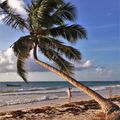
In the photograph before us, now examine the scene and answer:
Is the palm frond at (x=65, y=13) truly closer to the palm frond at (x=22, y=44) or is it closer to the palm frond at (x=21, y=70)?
the palm frond at (x=22, y=44)

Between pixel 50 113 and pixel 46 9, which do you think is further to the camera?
pixel 50 113

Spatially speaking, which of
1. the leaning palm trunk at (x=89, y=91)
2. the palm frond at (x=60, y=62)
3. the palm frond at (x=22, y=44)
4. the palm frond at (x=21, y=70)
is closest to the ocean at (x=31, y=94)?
the palm frond at (x=21, y=70)

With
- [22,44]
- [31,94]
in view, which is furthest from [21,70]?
[31,94]

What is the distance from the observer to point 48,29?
1389 cm

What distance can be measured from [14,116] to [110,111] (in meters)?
4.97

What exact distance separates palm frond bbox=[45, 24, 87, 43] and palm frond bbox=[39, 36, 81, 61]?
1.22 ft

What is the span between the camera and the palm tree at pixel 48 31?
13.4 meters

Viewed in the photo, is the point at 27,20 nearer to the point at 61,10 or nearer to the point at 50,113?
the point at 61,10

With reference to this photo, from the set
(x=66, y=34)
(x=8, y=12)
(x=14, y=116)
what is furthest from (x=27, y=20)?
(x=14, y=116)

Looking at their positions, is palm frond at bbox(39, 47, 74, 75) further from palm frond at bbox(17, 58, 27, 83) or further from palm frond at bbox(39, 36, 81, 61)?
palm frond at bbox(17, 58, 27, 83)

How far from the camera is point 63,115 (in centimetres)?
1498

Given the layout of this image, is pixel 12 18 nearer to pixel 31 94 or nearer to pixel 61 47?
pixel 61 47

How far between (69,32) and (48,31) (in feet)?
2.87

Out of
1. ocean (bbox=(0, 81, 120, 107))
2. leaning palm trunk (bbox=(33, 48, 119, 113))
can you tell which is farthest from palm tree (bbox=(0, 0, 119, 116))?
ocean (bbox=(0, 81, 120, 107))
